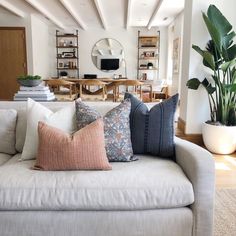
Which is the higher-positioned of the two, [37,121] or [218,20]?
[218,20]

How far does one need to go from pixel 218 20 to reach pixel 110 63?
253 inches

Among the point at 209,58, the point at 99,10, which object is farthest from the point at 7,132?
the point at 99,10

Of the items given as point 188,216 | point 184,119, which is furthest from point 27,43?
point 188,216

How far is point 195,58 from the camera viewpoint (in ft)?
12.5

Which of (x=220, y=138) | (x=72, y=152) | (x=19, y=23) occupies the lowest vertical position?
(x=220, y=138)

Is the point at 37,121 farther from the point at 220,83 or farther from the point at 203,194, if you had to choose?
the point at 220,83

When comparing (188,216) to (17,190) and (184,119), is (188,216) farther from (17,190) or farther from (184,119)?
(184,119)

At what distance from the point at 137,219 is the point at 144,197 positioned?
0.41ft

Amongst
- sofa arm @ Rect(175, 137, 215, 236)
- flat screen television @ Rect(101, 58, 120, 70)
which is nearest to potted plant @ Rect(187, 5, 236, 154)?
sofa arm @ Rect(175, 137, 215, 236)

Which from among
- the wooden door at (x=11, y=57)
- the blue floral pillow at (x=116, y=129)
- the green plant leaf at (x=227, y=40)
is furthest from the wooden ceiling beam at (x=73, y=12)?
the blue floral pillow at (x=116, y=129)

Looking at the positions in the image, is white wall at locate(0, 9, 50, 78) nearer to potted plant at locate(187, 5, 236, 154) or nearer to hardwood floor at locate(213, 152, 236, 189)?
potted plant at locate(187, 5, 236, 154)

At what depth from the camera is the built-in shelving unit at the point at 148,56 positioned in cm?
941

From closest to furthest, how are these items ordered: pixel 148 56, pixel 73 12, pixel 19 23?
pixel 73 12 → pixel 19 23 → pixel 148 56

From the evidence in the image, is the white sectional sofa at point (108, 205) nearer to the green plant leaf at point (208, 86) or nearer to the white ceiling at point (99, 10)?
the green plant leaf at point (208, 86)
